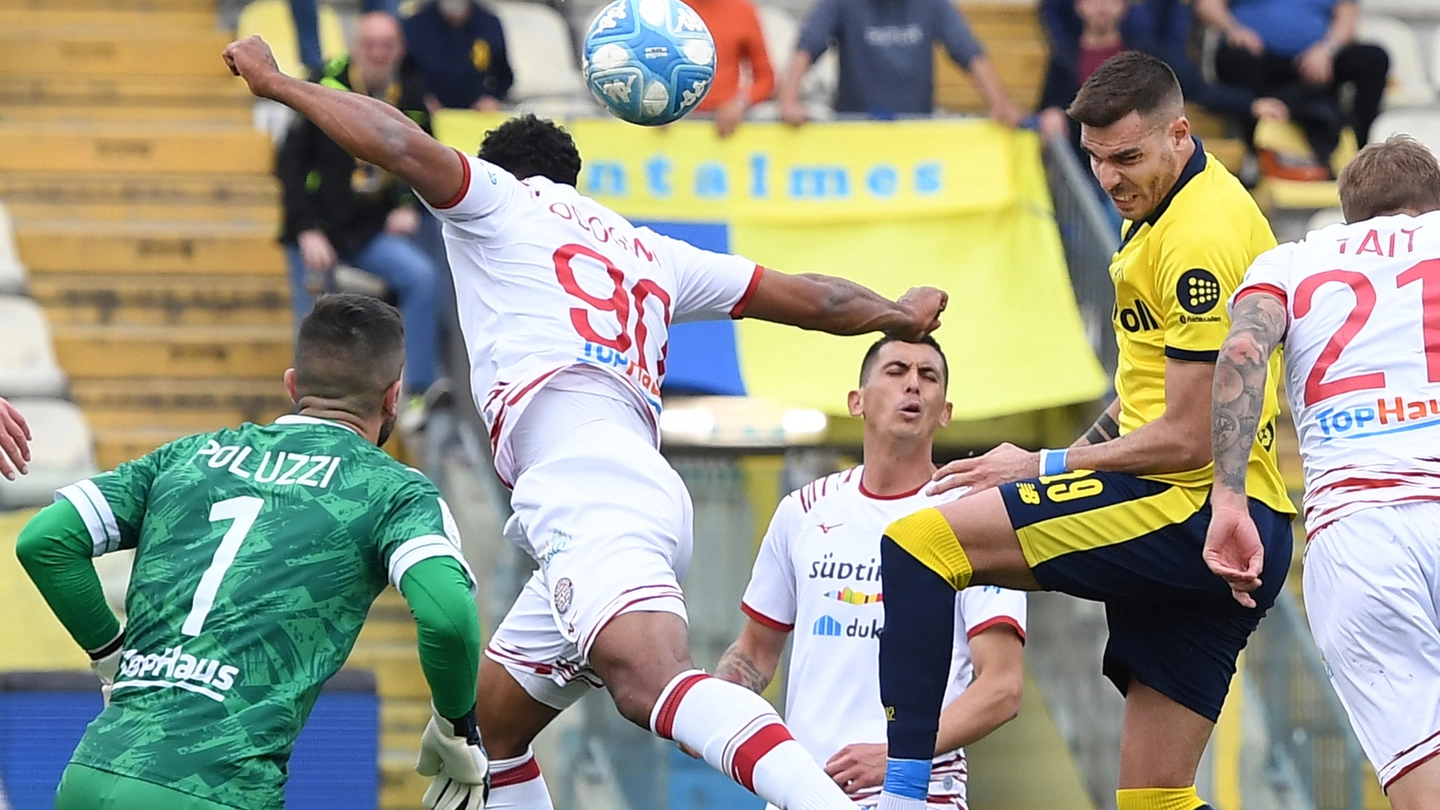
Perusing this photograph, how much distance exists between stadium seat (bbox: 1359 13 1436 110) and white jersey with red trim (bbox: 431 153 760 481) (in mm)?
8995

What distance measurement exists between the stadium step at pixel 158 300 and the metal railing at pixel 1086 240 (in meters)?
4.29

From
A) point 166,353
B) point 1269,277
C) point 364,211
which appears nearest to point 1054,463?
point 1269,277

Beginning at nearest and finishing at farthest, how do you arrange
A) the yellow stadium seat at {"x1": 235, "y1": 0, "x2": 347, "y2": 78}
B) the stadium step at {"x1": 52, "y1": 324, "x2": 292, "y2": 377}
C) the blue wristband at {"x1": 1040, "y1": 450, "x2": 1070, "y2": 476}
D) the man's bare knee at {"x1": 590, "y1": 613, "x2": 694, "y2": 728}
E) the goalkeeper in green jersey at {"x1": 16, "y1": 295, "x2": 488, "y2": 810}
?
1. the goalkeeper in green jersey at {"x1": 16, "y1": 295, "x2": 488, "y2": 810}
2. the man's bare knee at {"x1": 590, "y1": 613, "x2": 694, "y2": 728}
3. the blue wristband at {"x1": 1040, "y1": 450, "x2": 1070, "y2": 476}
4. the stadium step at {"x1": 52, "y1": 324, "x2": 292, "y2": 377}
5. the yellow stadium seat at {"x1": 235, "y1": 0, "x2": 347, "y2": 78}

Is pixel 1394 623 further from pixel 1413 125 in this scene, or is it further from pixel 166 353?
pixel 1413 125

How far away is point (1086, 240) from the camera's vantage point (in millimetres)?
10922

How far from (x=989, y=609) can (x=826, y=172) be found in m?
4.66

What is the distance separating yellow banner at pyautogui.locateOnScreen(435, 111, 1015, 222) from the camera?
11.1 m

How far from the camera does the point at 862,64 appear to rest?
472 inches

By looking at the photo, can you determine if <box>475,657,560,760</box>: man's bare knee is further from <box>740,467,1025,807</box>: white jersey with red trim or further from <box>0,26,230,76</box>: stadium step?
<box>0,26,230,76</box>: stadium step

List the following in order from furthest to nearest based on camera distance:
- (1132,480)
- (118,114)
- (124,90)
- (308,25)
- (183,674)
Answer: (124,90) < (118,114) < (308,25) < (1132,480) < (183,674)

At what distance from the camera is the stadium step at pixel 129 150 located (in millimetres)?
12961

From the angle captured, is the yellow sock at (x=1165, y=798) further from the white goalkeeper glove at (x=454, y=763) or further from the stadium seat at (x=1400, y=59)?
the stadium seat at (x=1400, y=59)

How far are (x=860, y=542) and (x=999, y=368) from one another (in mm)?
3935

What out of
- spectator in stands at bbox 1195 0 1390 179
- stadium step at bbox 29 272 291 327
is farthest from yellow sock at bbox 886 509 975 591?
spectator in stands at bbox 1195 0 1390 179
